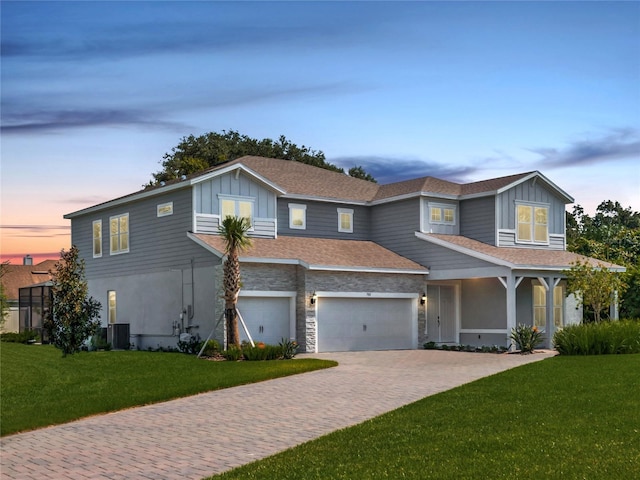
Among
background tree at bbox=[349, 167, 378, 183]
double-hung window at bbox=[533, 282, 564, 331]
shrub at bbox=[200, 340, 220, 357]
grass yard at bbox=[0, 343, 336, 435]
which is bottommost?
grass yard at bbox=[0, 343, 336, 435]

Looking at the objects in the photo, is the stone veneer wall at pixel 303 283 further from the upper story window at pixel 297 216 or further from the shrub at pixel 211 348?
the upper story window at pixel 297 216

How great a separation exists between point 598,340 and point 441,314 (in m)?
8.35

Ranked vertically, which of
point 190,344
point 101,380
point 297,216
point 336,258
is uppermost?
point 297,216

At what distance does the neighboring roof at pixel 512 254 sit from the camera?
1092 inches

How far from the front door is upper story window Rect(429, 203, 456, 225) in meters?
2.92

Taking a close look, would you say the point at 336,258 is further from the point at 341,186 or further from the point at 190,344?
the point at 341,186

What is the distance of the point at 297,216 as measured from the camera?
32000mm

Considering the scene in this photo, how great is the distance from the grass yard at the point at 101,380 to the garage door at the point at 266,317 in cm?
263

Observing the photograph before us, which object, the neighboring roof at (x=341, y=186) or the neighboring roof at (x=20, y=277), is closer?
the neighboring roof at (x=341, y=186)

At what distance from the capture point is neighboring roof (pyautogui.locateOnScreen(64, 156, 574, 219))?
31609mm

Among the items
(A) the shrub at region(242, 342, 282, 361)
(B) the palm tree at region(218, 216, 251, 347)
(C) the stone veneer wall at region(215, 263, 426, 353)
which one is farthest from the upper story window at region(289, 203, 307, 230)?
(A) the shrub at region(242, 342, 282, 361)

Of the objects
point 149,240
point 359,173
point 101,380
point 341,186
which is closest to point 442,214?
point 341,186

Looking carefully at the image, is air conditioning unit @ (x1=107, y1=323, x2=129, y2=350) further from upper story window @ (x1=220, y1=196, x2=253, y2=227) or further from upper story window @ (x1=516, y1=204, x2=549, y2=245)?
upper story window @ (x1=516, y1=204, x2=549, y2=245)

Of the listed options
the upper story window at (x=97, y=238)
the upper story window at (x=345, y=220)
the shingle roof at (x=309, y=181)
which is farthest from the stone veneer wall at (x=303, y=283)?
the upper story window at (x=97, y=238)
